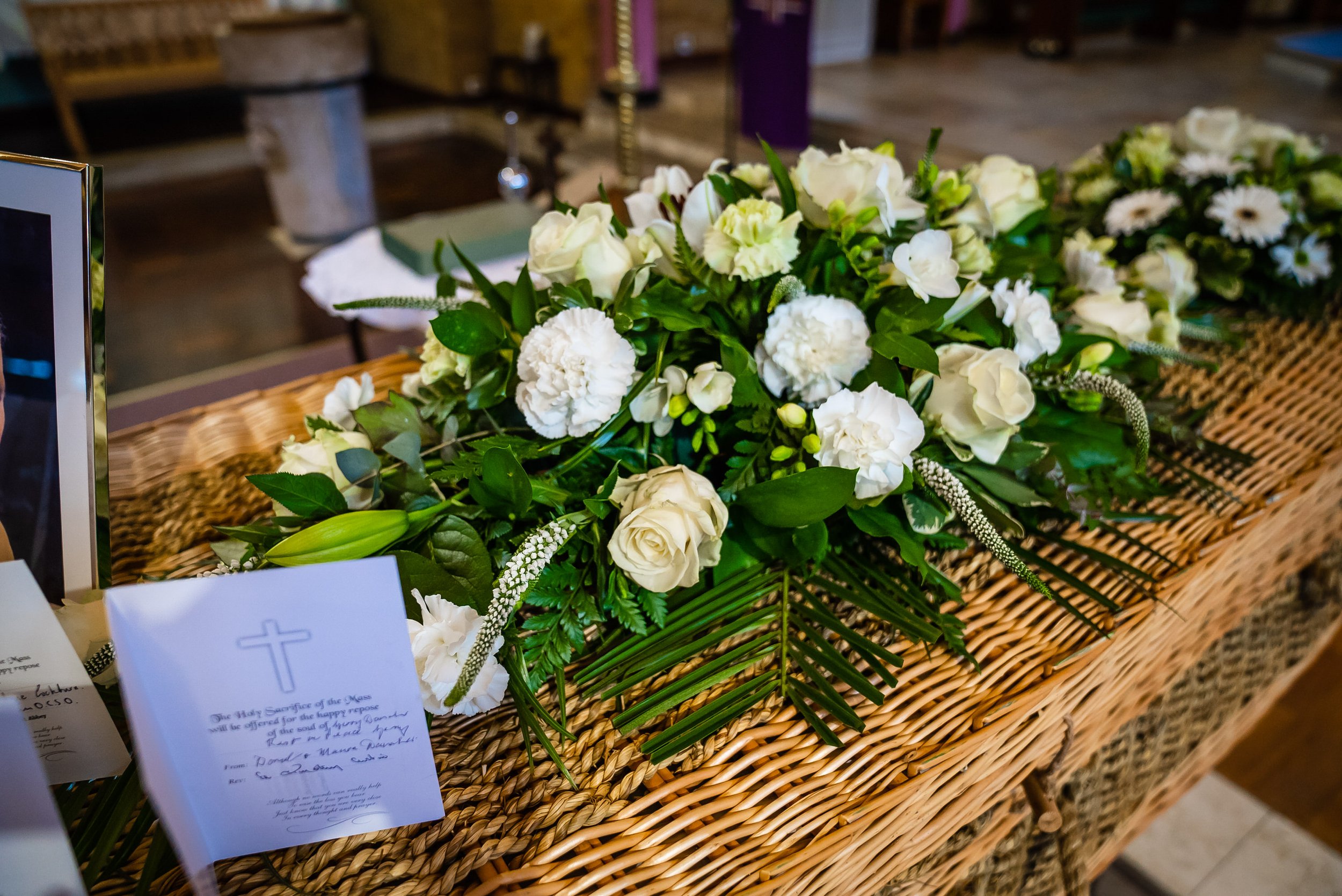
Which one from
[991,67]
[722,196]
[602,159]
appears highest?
[722,196]

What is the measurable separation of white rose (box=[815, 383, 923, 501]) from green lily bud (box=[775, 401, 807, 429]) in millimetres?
28

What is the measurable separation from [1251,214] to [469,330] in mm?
1150

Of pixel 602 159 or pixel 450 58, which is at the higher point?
pixel 450 58

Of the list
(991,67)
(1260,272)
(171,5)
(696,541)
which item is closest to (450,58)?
(171,5)

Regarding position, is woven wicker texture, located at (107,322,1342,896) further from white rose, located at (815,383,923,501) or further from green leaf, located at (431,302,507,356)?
green leaf, located at (431,302,507,356)

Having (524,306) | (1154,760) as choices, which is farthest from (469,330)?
(1154,760)

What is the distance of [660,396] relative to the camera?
2.26 feet

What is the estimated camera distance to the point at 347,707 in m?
0.49

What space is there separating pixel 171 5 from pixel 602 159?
12.8 feet

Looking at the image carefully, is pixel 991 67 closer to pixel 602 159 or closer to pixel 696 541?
pixel 602 159

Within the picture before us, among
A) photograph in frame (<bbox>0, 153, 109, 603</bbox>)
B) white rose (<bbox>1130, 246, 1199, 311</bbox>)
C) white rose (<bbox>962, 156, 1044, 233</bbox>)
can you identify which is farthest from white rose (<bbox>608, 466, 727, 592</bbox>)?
white rose (<bbox>1130, 246, 1199, 311</bbox>)

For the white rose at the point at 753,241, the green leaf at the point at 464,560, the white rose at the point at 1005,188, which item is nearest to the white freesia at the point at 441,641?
the green leaf at the point at 464,560

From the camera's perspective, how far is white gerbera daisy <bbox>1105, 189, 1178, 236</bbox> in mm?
1211

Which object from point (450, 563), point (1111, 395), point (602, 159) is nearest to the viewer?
point (450, 563)
